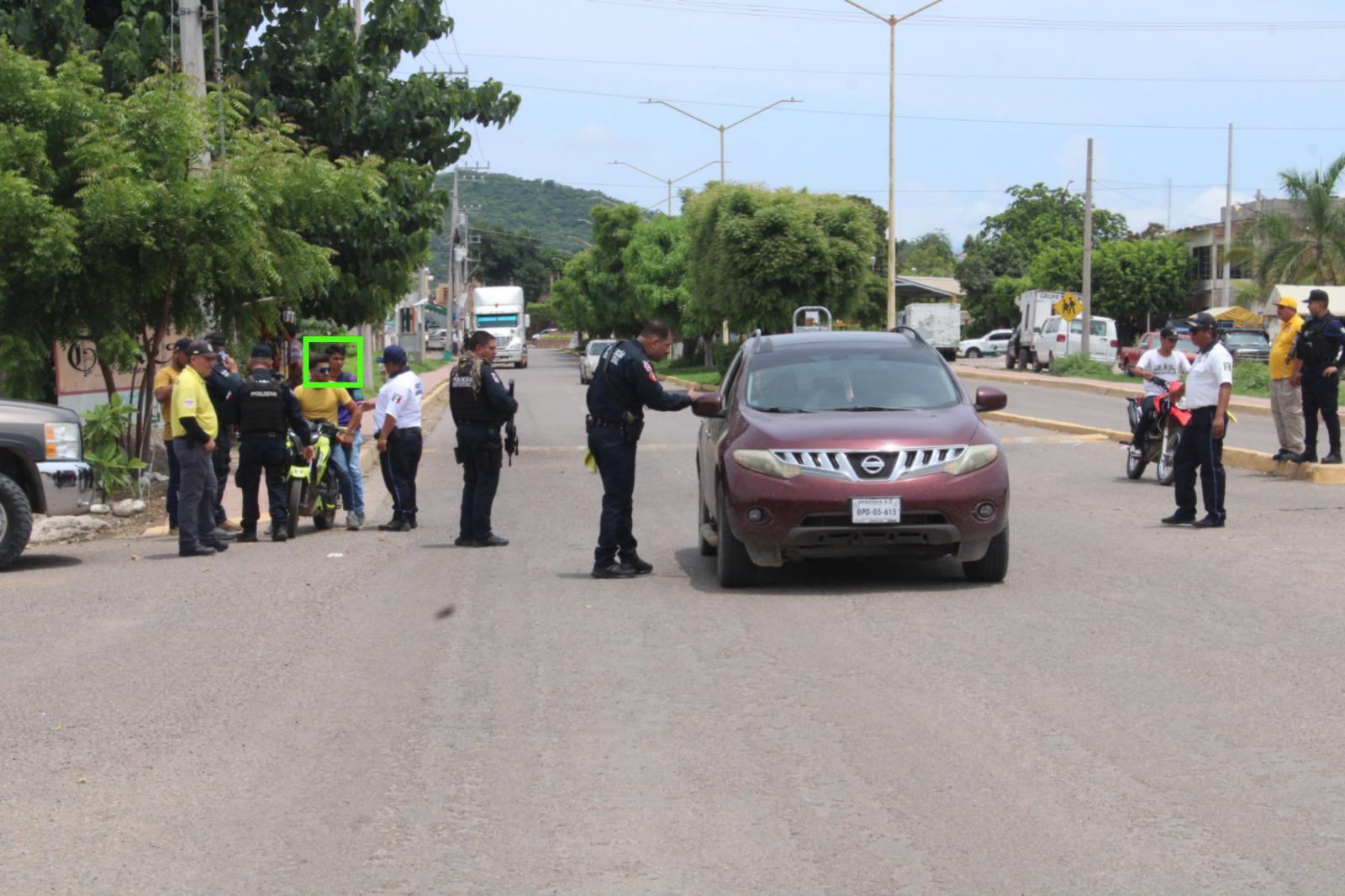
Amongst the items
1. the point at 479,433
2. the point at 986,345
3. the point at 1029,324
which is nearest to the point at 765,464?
the point at 479,433

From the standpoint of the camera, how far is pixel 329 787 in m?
5.89

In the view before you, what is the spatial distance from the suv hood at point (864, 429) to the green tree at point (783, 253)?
3774cm

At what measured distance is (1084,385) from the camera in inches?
1615

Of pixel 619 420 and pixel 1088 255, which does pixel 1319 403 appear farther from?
pixel 1088 255

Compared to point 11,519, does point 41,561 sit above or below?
below

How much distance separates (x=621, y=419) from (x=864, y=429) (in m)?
1.88

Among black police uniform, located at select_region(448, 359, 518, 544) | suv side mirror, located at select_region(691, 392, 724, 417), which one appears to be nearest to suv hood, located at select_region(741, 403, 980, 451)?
suv side mirror, located at select_region(691, 392, 724, 417)

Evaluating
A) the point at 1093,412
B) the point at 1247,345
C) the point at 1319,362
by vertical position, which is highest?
the point at 1319,362

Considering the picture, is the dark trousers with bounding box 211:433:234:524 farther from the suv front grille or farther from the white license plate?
the white license plate

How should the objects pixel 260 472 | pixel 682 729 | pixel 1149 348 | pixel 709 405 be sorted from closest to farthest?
pixel 682 729
pixel 709 405
pixel 260 472
pixel 1149 348

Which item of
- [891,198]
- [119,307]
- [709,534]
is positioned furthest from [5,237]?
[891,198]

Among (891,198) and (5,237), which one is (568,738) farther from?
(891,198)

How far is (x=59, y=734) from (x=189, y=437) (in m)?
6.56

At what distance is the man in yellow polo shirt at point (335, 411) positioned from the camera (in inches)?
578
